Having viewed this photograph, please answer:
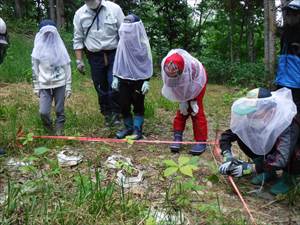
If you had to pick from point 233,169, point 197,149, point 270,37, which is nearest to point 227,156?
point 233,169

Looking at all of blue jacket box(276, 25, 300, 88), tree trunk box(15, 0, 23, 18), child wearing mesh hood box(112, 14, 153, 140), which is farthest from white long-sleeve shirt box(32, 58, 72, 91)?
tree trunk box(15, 0, 23, 18)

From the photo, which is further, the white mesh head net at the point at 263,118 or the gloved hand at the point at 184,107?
the gloved hand at the point at 184,107

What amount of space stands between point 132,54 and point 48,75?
995 millimetres

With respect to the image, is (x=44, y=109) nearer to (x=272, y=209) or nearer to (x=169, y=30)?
(x=272, y=209)

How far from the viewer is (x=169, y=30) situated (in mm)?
14250

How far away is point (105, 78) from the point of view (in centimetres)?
536

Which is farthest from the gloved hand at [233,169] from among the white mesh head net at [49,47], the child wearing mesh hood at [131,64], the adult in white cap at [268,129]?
the white mesh head net at [49,47]

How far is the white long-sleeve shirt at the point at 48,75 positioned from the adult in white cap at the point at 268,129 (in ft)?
7.31

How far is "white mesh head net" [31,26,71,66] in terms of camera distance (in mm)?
4695

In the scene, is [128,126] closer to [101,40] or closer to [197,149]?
[197,149]

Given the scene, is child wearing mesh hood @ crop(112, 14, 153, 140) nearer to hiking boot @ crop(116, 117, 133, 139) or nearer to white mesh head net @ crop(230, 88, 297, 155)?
hiking boot @ crop(116, 117, 133, 139)

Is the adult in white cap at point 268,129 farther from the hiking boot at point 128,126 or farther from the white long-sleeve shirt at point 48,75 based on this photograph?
the white long-sleeve shirt at point 48,75

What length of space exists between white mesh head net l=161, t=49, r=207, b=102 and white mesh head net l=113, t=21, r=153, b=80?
555 mm

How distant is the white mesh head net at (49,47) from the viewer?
470cm
